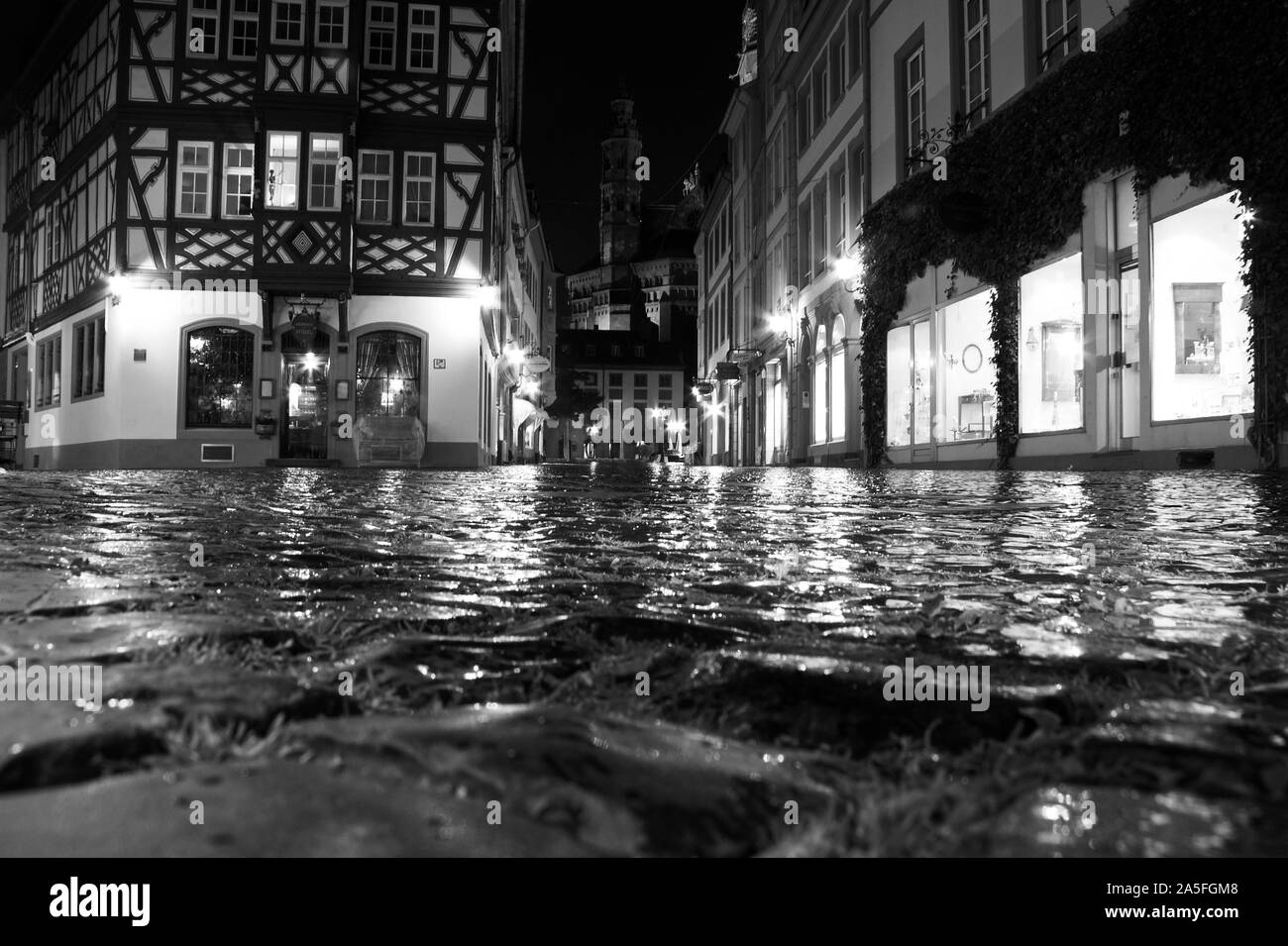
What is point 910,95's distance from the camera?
1744 centimetres

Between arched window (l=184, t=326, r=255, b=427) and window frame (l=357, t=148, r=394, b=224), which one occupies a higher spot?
window frame (l=357, t=148, r=394, b=224)

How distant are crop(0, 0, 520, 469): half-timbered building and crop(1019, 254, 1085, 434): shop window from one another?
13.6 metres

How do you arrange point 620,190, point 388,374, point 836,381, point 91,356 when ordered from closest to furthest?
point 836,381, point 388,374, point 91,356, point 620,190

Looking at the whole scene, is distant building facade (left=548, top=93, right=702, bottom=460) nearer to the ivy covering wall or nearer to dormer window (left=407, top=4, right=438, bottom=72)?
dormer window (left=407, top=4, right=438, bottom=72)

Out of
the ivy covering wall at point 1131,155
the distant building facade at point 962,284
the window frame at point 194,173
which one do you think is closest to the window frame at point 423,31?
the window frame at point 194,173

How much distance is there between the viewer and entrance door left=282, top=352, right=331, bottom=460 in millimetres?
23781

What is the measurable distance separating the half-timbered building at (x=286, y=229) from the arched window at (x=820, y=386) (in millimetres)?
7727

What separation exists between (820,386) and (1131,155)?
40.6ft

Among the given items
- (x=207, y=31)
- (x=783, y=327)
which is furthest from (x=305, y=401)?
(x=783, y=327)

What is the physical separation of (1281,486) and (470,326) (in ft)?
64.0

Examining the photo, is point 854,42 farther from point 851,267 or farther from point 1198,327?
point 1198,327

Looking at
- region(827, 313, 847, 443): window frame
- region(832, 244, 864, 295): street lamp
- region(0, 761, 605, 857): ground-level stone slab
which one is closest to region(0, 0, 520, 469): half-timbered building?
Answer: region(827, 313, 847, 443): window frame

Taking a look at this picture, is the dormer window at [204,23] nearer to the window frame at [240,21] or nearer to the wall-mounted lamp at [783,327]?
the window frame at [240,21]

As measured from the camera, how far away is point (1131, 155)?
11148mm
